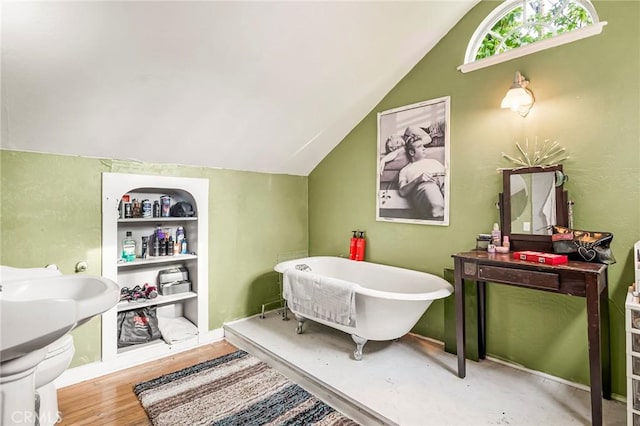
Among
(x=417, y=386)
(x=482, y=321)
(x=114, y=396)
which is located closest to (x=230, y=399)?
(x=114, y=396)

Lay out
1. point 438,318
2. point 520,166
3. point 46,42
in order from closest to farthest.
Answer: point 46,42 < point 520,166 < point 438,318

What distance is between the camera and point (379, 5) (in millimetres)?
2223

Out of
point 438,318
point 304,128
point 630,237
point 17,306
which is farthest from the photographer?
point 304,128

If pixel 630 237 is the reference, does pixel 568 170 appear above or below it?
above

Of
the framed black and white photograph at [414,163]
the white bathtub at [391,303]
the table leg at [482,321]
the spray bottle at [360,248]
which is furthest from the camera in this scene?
the spray bottle at [360,248]

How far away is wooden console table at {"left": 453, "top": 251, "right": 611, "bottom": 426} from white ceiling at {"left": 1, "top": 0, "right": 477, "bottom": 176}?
1.73 metres

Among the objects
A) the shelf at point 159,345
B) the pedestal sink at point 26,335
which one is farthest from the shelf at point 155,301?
the pedestal sink at point 26,335

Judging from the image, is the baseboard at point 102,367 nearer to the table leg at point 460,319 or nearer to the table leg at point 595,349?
the table leg at point 460,319

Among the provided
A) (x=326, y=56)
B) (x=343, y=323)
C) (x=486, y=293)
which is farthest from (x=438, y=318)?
(x=326, y=56)

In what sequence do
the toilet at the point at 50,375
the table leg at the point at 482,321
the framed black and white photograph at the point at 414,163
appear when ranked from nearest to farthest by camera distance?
the toilet at the point at 50,375 → the table leg at the point at 482,321 → the framed black and white photograph at the point at 414,163

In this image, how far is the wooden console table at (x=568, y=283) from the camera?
5.38 ft

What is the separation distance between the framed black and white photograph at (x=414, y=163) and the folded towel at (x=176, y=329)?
205cm

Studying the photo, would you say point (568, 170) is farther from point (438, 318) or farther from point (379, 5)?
point (379, 5)

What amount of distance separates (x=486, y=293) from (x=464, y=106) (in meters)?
1.49
